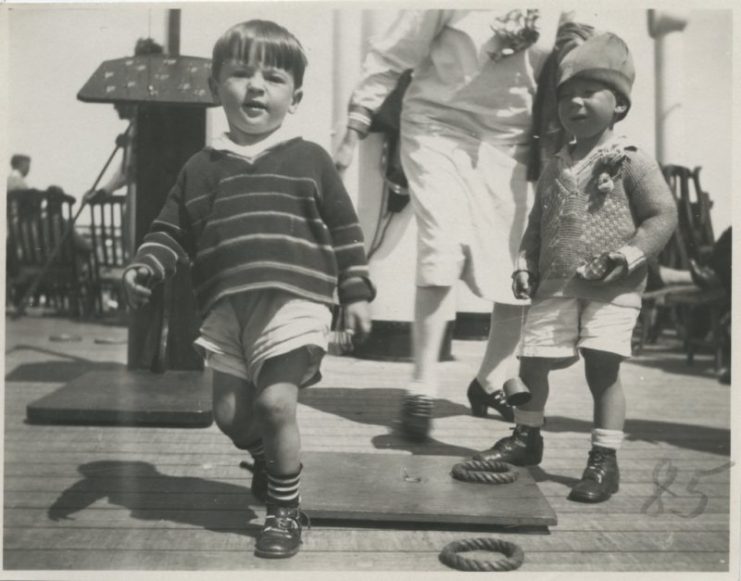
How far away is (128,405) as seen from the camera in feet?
7.51

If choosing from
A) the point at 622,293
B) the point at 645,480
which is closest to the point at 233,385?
the point at 622,293

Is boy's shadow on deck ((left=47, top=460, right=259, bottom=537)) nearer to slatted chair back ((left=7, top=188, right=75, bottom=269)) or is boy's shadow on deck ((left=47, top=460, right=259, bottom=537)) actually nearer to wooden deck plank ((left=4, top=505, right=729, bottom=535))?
wooden deck plank ((left=4, top=505, right=729, bottom=535))

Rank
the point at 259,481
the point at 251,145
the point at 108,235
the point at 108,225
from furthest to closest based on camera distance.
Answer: the point at 108,235 → the point at 108,225 → the point at 259,481 → the point at 251,145

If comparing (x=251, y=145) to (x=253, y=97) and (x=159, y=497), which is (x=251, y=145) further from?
(x=159, y=497)

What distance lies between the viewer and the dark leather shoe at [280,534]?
155 cm

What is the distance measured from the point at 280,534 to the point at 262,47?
889 mm

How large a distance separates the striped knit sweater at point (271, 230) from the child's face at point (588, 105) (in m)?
0.56

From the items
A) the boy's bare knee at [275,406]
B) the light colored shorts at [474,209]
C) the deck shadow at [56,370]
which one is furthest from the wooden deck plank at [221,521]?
the deck shadow at [56,370]

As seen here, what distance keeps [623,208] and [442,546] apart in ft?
2.59

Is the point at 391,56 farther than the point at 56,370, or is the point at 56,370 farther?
the point at 56,370

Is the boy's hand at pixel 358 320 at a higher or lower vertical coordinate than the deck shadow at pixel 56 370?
higher

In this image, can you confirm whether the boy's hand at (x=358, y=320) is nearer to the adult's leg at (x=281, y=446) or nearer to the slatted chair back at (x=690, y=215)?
the adult's leg at (x=281, y=446)

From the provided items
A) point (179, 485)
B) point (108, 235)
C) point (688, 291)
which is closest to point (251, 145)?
point (179, 485)

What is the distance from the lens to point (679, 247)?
340 cm
